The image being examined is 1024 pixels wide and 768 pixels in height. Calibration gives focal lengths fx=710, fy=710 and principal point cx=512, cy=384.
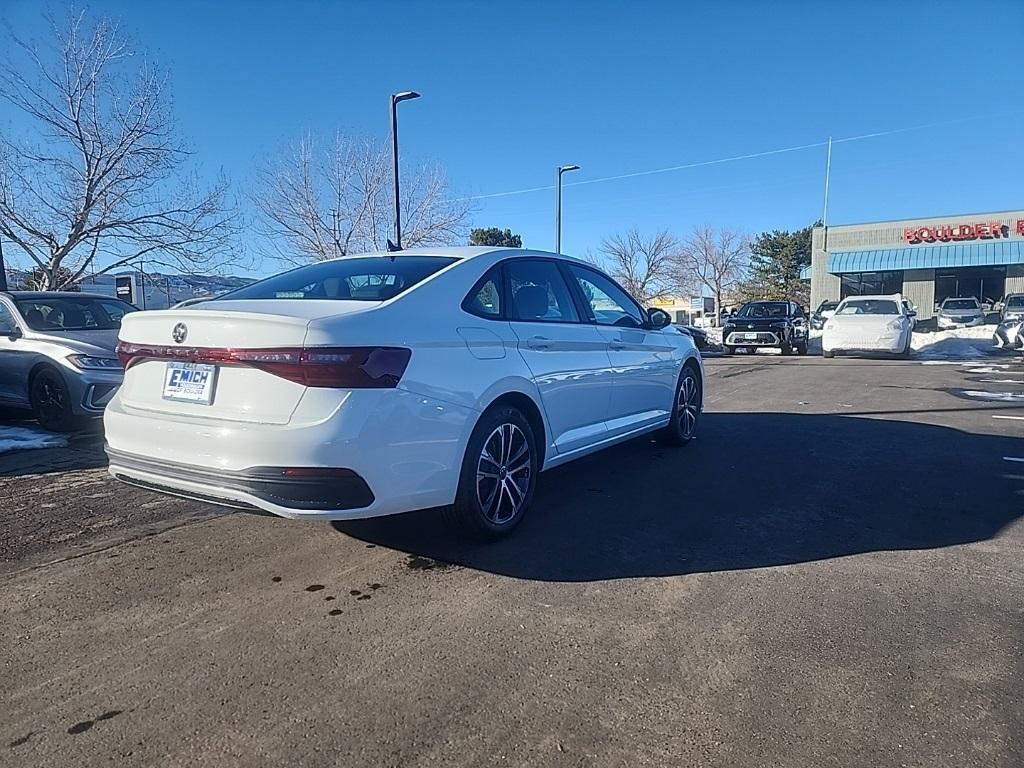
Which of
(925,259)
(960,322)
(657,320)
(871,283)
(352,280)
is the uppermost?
(925,259)

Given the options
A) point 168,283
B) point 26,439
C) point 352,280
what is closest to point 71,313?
point 26,439

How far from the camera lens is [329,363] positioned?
119 inches

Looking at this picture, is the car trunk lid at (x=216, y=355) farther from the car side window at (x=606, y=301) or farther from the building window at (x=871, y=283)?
the building window at (x=871, y=283)

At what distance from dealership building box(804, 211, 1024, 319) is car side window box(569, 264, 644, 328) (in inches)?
1483

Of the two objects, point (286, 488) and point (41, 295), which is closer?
point (286, 488)

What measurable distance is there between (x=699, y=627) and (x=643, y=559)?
743 mm

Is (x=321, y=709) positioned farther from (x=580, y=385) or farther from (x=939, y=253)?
(x=939, y=253)

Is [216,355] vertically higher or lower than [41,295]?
lower

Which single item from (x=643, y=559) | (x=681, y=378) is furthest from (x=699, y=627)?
(x=681, y=378)

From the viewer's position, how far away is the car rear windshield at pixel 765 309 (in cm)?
2039

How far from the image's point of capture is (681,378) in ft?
20.9

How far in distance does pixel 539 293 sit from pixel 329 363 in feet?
5.87

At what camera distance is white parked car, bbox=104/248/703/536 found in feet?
9.95

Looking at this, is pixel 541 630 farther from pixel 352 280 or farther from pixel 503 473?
pixel 352 280
